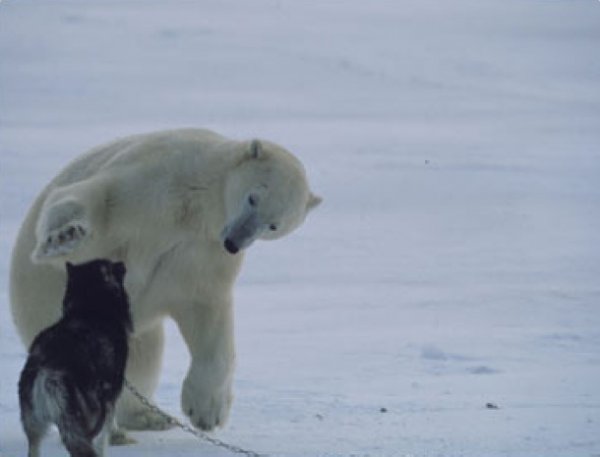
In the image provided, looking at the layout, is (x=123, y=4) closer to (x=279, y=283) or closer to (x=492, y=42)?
(x=492, y=42)

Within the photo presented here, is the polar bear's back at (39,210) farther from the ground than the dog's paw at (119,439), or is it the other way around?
the polar bear's back at (39,210)

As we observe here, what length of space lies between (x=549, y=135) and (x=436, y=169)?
6.96 ft

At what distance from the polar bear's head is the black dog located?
80 cm

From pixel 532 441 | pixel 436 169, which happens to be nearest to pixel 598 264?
pixel 436 169

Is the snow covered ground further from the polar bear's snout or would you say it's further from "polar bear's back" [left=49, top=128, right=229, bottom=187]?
"polar bear's back" [left=49, top=128, right=229, bottom=187]

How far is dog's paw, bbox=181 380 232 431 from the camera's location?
5.18m

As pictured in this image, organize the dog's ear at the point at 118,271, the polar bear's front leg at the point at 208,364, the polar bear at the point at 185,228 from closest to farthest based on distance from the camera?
the dog's ear at the point at 118,271 → the polar bear at the point at 185,228 → the polar bear's front leg at the point at 208,364

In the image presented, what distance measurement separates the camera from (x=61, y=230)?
482 centimetres

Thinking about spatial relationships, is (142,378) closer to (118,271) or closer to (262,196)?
(262,196)

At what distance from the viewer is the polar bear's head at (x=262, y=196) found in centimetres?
502

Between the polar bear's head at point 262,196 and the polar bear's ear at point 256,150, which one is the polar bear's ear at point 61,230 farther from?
the polar bear's ear at point 256,150

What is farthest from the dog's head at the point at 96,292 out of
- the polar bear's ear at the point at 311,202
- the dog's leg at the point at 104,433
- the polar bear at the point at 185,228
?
the polar bear's ear at the point at 311,202

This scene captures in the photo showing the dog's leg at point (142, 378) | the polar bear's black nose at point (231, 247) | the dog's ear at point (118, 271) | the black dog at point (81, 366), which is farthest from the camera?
the dog's leg at point (142, 378)

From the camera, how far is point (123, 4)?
60.1 ft
